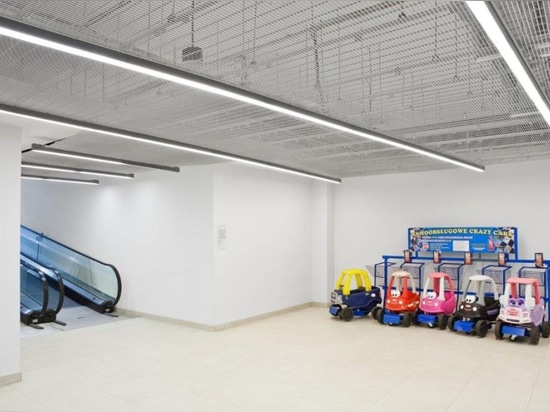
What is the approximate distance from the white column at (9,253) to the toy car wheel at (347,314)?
18.4 ft

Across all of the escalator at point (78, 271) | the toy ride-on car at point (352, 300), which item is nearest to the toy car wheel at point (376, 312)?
the toy ride-on car at point (352, 300)

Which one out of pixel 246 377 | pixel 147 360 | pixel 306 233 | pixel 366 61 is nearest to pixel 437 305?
pixel 306 233

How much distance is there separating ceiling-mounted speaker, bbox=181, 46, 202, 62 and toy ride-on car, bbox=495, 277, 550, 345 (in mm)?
6214

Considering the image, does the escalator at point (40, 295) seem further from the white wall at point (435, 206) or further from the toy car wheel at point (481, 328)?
the toy car wheel at point (481, 328)

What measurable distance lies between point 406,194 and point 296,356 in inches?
190

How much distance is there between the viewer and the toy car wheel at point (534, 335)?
22.3ft

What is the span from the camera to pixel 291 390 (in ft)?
16.5

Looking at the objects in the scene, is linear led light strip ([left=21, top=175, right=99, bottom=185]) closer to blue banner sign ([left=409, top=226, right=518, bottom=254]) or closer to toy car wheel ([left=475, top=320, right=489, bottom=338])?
blue banner sign ([left=409, top=226, right=518, bottom=254])

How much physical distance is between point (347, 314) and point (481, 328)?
96.8 inches

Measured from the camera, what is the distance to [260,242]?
9.12 metres

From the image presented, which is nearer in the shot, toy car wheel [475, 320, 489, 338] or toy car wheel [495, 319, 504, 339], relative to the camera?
toy car wheel [495, 319, 504, 339]

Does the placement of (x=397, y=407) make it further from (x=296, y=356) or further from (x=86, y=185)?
(x=86, y=185)

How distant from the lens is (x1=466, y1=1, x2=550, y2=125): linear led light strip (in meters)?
2.13

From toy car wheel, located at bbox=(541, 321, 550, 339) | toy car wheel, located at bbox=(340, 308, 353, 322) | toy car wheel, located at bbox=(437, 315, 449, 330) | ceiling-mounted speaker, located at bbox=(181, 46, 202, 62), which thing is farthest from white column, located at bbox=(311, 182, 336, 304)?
ceiling-mounted speaker, located at bbox=(181, 46, 202, 62)
